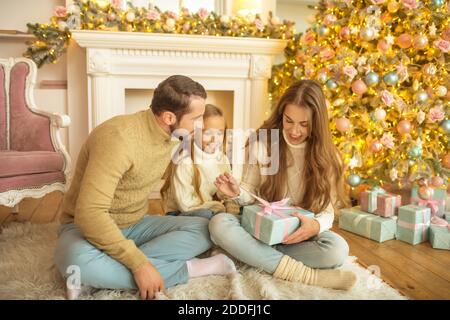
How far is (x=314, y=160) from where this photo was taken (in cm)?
155

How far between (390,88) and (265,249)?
4.52ft

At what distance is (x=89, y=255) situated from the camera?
1215mm

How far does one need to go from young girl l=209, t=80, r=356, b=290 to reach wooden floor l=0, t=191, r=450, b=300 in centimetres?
25

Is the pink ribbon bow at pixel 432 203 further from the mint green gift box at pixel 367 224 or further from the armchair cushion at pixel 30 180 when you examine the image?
the armchair cushion at pixel 30 180

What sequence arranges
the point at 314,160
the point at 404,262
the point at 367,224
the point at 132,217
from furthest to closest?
the point at 367,224 < the point at 404,262 < the point at 314,160 < the point at 132,217

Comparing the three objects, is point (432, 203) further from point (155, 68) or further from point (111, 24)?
point (111, 24)

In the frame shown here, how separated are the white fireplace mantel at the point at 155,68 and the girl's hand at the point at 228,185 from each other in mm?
1419

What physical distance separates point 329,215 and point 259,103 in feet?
5.00

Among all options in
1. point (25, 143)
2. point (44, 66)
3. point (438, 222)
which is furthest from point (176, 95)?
point (44, 66)

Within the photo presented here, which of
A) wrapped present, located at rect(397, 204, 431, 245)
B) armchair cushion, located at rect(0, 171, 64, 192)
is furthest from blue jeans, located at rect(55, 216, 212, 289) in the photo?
wrapped present, located at rect(397, 204, 431, 245)

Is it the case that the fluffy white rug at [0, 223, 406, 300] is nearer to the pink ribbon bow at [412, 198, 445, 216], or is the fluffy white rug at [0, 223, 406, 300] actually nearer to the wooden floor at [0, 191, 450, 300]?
the wooden floor at [0, 191, 450, 300]

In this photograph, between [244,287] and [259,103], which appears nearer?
[244,287]
